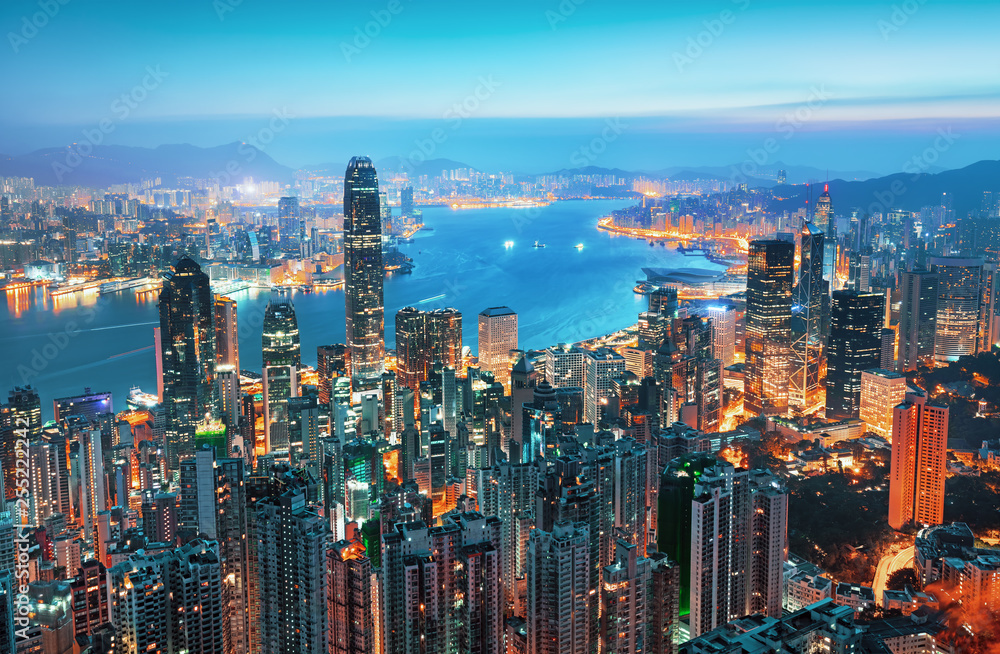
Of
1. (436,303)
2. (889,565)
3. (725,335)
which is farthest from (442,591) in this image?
(436,303)

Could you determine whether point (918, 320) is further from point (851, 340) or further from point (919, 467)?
point (919, 467)

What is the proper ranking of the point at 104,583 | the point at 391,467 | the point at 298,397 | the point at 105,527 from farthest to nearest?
the point at 298,397 → the point at 391,467 → the point at 105,527 → the point at 104,583

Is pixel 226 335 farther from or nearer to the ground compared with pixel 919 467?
farther from the ground

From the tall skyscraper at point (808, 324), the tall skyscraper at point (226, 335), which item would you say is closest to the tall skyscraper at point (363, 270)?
the tall skyscraper at point (226, 335)

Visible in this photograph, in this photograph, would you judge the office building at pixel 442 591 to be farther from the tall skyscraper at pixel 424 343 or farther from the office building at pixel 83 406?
the tall skyscraper at pixel 424 343

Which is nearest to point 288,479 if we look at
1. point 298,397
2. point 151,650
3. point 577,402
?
point 151,650

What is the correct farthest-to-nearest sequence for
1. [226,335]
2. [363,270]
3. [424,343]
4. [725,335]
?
[725,335] < [363,270] < [424,343] < [226,335]

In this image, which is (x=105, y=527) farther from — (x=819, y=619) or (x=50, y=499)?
(x=819, y=619)
